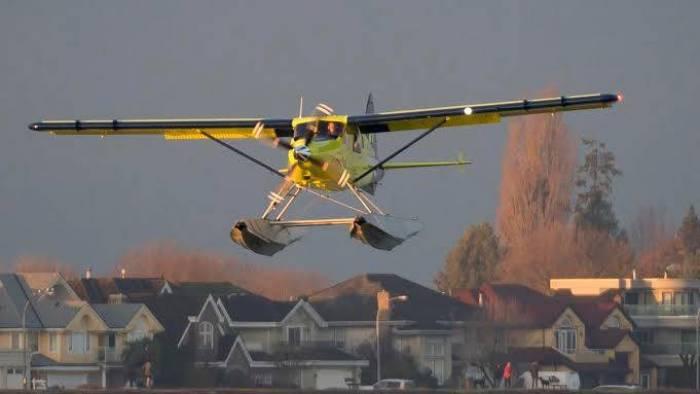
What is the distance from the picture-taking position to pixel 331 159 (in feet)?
132

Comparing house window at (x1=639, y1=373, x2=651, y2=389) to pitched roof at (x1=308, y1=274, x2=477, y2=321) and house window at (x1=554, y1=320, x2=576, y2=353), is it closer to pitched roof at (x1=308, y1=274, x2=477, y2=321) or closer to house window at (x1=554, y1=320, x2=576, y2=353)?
house window at (x1=554, y1=320, x2=576, y2=353)

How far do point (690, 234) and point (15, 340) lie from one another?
46.1m

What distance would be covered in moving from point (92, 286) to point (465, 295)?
53.3 feet

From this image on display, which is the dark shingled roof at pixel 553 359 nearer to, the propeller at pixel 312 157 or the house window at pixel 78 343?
the house window at pixel 78 343

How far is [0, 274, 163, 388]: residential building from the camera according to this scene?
70.2 meters

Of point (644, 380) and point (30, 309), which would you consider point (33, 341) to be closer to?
point (30, 309)

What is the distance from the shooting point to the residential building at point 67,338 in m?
70.2

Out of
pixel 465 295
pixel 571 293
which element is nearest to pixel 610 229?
pixel 571 293

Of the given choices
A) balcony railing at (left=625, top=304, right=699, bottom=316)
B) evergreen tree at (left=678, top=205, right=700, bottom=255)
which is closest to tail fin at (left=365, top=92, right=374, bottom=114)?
Answer: balcony railing at (left=625, top=304, right=699, bottom=316)

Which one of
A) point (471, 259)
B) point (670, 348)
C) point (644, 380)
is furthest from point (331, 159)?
point (471, 259)

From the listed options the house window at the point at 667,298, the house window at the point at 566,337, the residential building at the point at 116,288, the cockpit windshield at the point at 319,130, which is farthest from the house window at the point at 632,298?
the cockpit windshield at the point at 319,130

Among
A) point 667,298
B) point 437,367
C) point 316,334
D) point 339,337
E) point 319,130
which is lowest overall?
point 437,367

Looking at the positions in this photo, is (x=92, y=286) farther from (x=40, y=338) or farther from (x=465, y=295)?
(x=465, y=295)

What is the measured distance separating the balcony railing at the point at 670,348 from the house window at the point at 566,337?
349 centimetres
